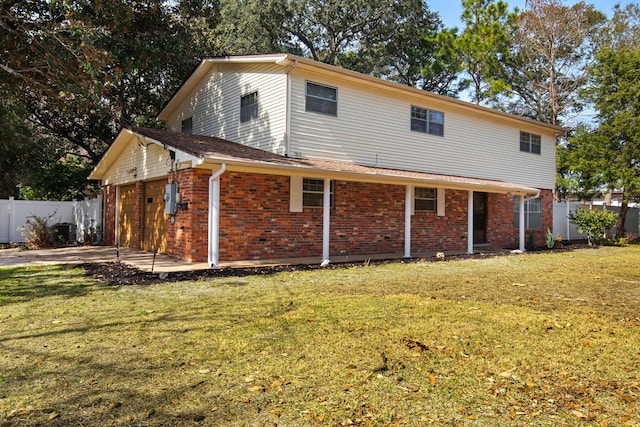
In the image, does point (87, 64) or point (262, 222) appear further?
point (262, 222)

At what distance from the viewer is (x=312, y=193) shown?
1183 centimetres

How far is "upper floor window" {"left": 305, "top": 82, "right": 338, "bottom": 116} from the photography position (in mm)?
12094

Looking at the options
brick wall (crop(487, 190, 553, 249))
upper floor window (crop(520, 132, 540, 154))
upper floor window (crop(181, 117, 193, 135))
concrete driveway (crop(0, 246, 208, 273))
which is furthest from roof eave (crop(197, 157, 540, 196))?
upper floor window (crop(181, 117, 193, 135))

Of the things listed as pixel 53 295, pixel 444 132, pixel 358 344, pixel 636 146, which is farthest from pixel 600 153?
pixel 53 295

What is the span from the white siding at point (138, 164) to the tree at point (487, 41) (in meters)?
22.1

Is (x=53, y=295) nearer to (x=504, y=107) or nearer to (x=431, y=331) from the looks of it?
(x=431, y=331)

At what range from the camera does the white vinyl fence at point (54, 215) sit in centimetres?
1614

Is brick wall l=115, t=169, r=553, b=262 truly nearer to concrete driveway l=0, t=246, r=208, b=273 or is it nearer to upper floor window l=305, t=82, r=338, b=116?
concrete driveway l=0, t=246, r=208, b=273

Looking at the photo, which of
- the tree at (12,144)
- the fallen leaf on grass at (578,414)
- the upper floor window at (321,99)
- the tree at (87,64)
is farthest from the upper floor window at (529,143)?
the tree at (12,144)

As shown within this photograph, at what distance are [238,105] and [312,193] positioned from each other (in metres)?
3.91

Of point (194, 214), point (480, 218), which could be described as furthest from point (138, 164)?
point (480, 218)

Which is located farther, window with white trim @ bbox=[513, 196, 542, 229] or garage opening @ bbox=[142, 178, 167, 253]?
window with white trim @ bbox=[513, 196, 542, 229]

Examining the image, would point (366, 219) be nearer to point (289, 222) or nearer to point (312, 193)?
point (312, 193)

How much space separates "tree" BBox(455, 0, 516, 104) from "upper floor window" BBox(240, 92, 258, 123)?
64.7 ft
